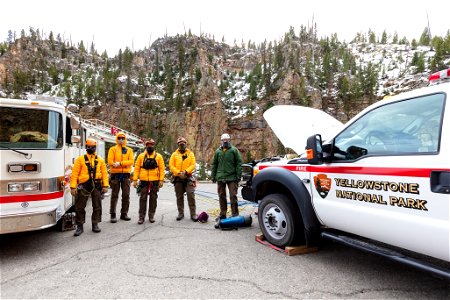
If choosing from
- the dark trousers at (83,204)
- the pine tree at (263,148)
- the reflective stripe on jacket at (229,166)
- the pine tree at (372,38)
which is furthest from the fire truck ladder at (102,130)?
the pine tree at (372,38)

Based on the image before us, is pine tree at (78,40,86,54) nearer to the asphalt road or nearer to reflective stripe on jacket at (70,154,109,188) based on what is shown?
reflective stripe on jacket at (70,154,109,188)

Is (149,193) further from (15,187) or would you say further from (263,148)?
(263,148)

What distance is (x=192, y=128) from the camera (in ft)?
164

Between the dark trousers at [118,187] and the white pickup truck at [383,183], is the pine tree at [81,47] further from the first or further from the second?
the white pickup truck at [383,183]

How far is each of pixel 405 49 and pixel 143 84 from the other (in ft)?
209

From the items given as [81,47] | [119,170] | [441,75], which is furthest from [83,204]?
[81,47]

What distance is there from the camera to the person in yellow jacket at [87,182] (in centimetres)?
520

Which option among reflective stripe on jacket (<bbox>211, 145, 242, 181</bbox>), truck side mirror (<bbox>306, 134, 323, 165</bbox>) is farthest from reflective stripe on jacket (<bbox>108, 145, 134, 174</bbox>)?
truck side mirror (<bbox>306, 134, 323, 165</bbox>)

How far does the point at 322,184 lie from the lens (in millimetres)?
3381

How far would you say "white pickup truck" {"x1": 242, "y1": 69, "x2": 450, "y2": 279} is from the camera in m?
2.31

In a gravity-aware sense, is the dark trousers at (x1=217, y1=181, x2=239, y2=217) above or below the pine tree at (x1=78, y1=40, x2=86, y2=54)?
below

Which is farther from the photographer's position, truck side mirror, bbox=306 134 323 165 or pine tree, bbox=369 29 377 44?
pine tree, bbox=369 29 377 44

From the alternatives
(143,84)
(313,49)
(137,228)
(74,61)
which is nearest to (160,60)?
(143,84)

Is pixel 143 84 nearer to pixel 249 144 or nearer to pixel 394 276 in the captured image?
pixel 249 144
